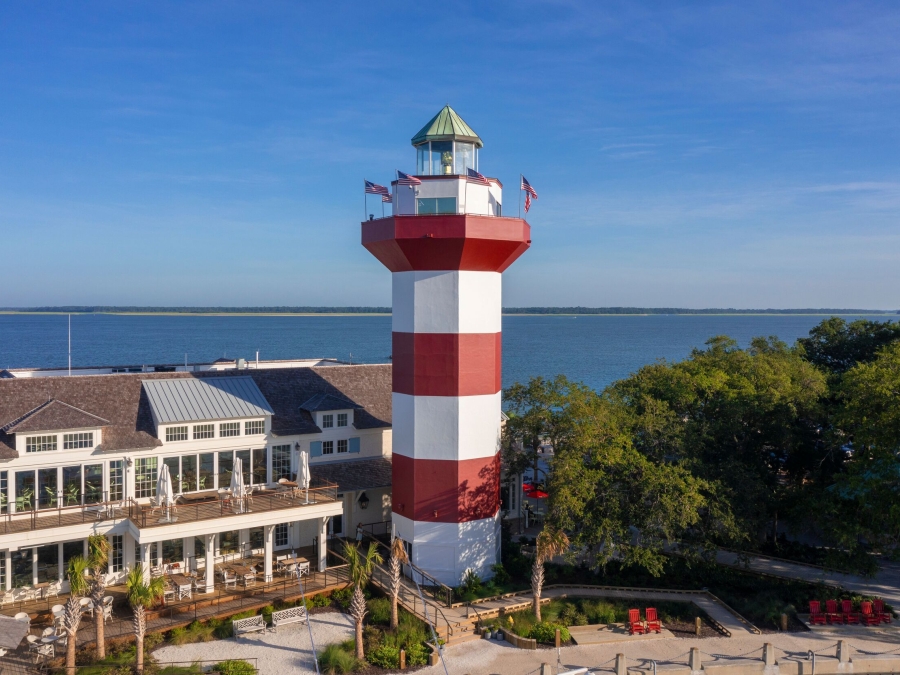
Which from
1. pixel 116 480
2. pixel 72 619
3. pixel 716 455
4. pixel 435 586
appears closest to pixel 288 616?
pixel 435 586

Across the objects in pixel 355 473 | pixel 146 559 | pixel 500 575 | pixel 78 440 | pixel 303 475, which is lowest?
pixel 500 575

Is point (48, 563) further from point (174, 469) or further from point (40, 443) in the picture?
point (174, 469)

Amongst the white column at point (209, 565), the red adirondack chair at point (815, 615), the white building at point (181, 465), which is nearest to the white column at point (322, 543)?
the white building at point (181, 465)

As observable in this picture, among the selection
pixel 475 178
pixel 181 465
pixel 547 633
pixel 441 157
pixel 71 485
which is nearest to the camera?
pixel 547 633

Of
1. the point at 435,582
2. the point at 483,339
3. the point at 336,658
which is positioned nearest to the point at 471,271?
the point at 483,339

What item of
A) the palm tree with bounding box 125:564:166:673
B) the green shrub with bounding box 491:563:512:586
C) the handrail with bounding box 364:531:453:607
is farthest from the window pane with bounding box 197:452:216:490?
the green shrub with bounding box 491:563:512:586

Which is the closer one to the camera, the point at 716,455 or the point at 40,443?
the point at 40,443

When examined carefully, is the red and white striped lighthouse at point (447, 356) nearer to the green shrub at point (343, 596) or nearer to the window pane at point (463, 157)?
the window pane at point (463, 157)

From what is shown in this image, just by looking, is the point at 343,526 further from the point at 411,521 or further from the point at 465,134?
the point at 465,134
